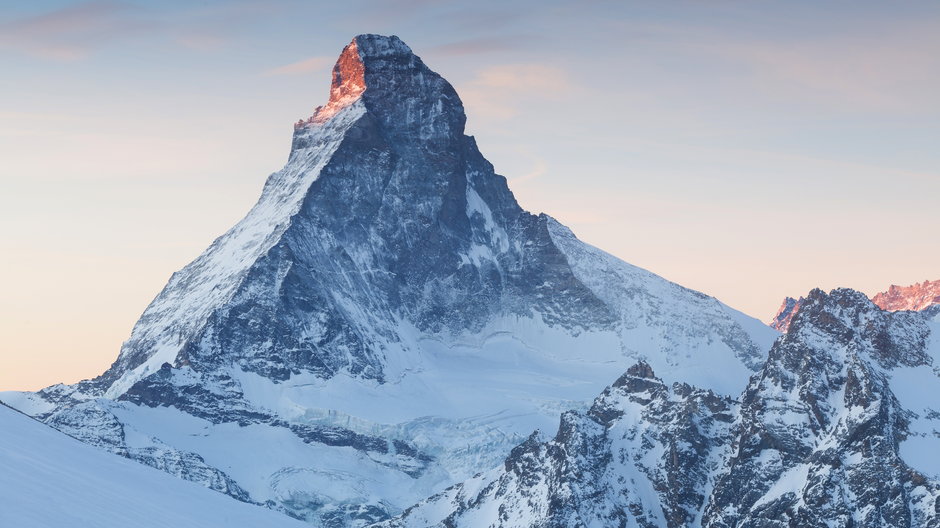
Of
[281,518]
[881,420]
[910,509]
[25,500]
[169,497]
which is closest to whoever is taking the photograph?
[25,500]

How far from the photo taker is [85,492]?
2130 inches

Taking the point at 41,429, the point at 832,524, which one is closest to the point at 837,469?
the point at 832,524

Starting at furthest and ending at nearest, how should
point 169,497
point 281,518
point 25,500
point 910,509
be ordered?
point 910,509 < point 281,518 < point 169,497 < point 25,500

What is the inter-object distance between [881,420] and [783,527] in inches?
724

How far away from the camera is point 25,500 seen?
5075 centimetres

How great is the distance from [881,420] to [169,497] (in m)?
146

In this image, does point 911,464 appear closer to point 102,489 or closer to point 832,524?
point 832,524

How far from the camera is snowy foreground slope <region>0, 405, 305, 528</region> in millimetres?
50959

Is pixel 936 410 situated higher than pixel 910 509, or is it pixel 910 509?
pixel 936 410

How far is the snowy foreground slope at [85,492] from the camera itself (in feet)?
167

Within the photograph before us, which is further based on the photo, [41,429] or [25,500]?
[41,429]

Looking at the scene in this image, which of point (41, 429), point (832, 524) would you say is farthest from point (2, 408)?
point (832, 524)

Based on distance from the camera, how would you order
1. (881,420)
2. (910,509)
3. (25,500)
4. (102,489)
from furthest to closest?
(881,420), (910,509), (102,489), (25,500)

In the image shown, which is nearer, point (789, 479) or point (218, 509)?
point (218, 509)
